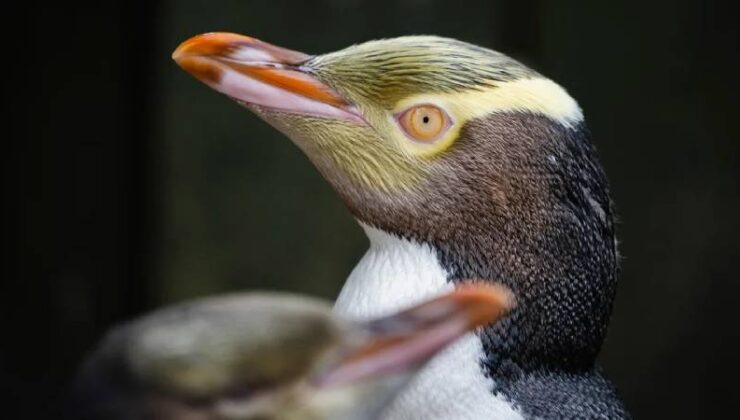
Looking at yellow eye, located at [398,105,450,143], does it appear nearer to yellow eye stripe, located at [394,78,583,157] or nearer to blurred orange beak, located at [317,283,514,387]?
yellow eye stripe, located at [394,78,583,157]

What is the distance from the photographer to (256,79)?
88 centimetres

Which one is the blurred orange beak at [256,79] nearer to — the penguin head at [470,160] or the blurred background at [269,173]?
the penguin head at [470,160]

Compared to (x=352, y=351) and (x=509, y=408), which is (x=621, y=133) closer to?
(x=509, y=408)

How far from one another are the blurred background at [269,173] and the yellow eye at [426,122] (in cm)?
108

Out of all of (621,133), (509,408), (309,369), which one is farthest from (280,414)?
(621,133)

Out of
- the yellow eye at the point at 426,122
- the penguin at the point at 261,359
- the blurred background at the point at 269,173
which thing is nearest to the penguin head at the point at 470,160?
the yellow eye at the point at 426,122

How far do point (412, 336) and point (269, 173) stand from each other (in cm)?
144

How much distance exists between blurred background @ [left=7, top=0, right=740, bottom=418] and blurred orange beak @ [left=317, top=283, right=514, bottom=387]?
1.26 metres

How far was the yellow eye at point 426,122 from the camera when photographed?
86 centimetres

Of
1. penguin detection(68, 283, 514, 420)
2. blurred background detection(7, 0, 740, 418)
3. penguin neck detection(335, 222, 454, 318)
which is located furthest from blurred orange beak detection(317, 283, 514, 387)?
blurred background detection(7, 0, 740, 418)

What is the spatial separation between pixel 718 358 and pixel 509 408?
1206 mm

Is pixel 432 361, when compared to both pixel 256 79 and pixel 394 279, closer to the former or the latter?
pixel 394 279

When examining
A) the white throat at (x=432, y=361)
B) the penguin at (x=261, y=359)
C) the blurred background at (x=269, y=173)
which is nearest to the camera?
the penguin at (x=261, y=359)

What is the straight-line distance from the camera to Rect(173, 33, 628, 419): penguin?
854 millimetres
